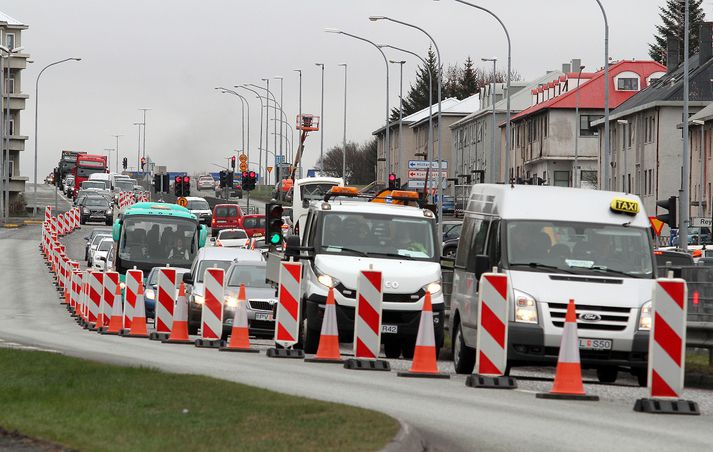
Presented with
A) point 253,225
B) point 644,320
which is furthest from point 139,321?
point 253,225

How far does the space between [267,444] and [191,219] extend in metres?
35.3

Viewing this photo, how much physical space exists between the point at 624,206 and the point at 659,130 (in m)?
71.5

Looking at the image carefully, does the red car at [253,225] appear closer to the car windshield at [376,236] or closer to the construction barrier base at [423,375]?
the car windshield at [376,236]

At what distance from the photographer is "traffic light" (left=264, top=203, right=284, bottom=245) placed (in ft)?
78.6

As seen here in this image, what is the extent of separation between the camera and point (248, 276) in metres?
28.3

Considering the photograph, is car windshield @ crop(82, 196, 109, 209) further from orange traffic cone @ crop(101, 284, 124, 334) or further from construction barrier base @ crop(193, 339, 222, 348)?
construction barrier base @ crop(193, 339, 222, 348)

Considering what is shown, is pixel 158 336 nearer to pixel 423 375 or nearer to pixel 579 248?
pixel 423 375

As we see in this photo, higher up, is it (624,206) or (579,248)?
(624,206)

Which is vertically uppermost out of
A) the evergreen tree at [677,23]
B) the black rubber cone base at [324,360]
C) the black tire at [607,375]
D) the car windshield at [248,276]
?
the evergreen tree at [677,23]

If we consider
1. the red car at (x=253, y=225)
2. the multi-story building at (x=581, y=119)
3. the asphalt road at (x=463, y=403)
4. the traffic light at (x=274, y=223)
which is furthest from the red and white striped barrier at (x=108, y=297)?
the multi-story building at (x=581, y=119)

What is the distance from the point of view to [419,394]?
14.9 m

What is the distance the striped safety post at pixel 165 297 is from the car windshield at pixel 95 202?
71621 mm

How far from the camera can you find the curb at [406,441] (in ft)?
32.7

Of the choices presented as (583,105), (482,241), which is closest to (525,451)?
(482,241)
